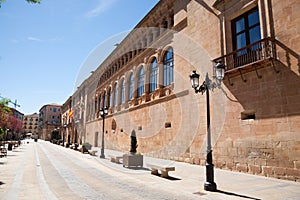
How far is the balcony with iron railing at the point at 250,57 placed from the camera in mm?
9109

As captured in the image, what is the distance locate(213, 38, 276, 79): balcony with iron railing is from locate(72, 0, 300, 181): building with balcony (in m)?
0.04

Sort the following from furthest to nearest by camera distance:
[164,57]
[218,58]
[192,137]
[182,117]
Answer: [164,57]
[182,117]
[192,137]
[218,58]

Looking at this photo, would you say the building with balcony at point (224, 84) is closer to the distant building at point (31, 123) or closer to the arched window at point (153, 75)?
the arched window at point (153, 75)

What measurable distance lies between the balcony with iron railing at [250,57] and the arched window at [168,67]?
566cm

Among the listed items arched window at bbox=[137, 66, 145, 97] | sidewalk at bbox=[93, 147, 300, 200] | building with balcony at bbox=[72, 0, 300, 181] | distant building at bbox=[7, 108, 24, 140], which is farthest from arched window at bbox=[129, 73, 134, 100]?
distant building at bbox=[7, 108, 24, 140]

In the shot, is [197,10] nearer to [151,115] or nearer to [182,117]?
[182,117]

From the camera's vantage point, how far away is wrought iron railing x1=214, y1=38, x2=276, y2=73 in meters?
9.12

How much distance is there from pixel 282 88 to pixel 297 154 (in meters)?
2.49

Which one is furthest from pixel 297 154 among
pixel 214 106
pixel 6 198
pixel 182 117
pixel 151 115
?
pixel 151 115

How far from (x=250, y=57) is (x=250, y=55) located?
0.29 ft

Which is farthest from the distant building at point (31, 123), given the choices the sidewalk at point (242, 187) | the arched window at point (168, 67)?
the sidewalk at point (242, 187)

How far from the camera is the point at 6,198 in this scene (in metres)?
5.52

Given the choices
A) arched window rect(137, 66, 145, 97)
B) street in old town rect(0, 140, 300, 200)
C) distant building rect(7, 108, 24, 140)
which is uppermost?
arched window rect(137, 66, 145, 97)

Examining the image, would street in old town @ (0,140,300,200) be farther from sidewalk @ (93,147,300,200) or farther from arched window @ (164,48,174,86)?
arched window @ (164,48,174,86)
